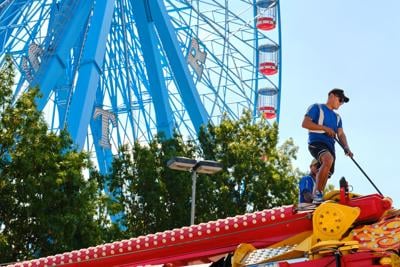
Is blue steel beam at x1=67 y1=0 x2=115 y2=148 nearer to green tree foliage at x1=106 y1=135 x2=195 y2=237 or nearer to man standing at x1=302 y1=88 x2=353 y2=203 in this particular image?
green tree foliage at x1=106 y1=135 x2=195 y2=237

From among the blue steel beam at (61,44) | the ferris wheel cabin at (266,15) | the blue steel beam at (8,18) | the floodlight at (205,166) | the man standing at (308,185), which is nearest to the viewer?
the man standing at (308,185)

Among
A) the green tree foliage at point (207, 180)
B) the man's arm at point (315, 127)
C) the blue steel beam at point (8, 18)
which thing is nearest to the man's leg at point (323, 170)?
the man's arm at point (315, 127)

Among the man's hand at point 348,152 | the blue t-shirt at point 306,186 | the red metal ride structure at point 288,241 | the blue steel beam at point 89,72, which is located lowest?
the red metal ride structure at point 288,241

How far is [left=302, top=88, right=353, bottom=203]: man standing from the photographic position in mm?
11617

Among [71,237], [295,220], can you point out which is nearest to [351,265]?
[295,220]

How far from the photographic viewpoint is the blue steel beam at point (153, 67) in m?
32.7

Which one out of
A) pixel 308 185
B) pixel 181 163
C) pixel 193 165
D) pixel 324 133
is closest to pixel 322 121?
pixel 324 133

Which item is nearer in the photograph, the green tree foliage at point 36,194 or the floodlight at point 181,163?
the floodlight at point 181,163

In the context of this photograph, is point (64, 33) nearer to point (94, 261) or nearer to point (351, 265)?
point (94, 261)

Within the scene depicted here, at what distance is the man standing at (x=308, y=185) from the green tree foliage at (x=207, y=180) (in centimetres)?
1680

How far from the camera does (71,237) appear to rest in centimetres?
2336

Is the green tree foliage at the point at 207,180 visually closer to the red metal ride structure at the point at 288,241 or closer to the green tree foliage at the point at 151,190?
the green tree foliage at the point at 151,190

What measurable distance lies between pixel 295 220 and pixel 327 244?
0.72 meters

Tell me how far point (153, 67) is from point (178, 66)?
103 centimetres
